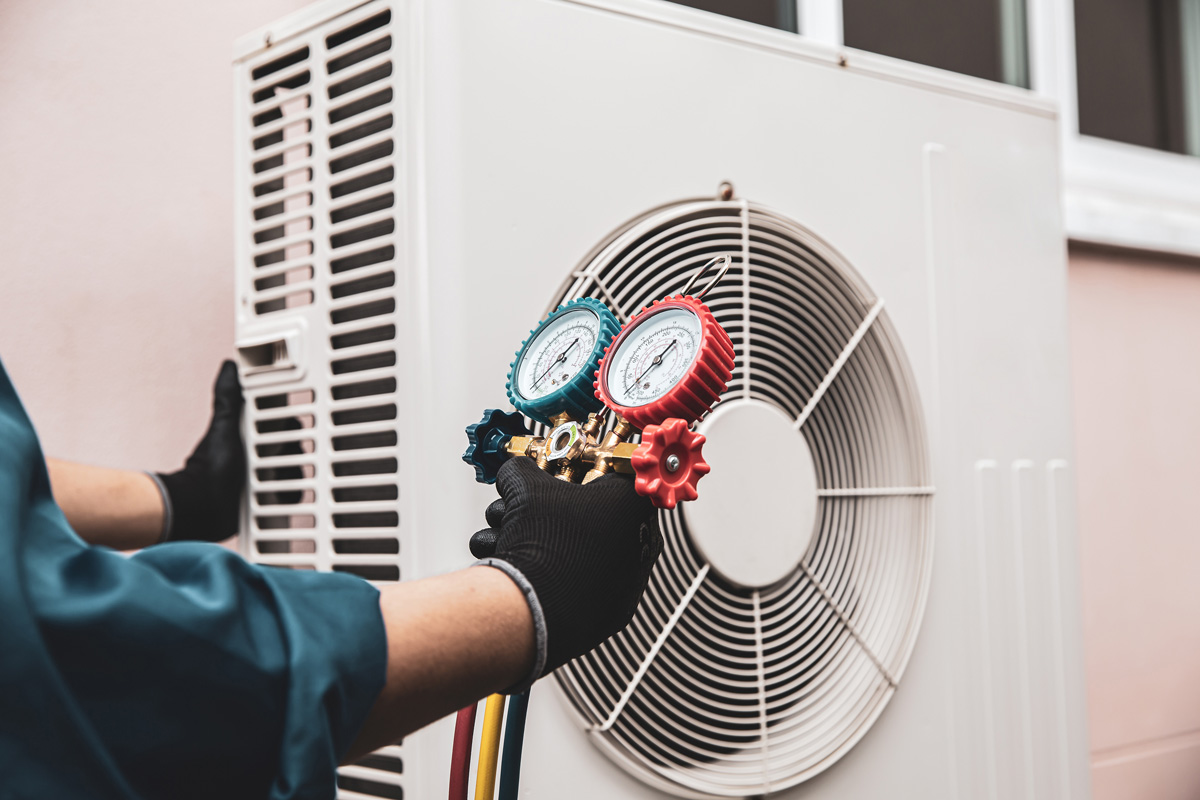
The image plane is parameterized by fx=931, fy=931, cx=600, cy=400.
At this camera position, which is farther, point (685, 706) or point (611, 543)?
point (685, 706)

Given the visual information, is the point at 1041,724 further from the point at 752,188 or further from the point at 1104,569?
the point at 1104,569

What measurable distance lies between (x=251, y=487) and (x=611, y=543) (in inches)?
21.8

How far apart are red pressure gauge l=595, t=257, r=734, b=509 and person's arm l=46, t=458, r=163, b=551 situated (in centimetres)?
58

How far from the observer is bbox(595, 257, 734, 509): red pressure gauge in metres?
0.59

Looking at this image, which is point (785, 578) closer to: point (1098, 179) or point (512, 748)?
point (512, 748)

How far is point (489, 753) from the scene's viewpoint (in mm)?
689

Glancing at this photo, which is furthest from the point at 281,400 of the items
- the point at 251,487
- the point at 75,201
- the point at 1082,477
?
the point at 1082,477

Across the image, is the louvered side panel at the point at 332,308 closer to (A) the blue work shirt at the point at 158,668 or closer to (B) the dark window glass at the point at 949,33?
(A) the blue work shirt at the point at 158,668

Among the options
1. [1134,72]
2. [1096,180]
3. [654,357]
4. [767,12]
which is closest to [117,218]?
[654,357]

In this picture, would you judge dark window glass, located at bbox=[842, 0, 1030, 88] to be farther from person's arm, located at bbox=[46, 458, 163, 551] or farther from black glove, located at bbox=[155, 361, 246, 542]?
person's arm, located at bbox=[46, 458, 163, 551]

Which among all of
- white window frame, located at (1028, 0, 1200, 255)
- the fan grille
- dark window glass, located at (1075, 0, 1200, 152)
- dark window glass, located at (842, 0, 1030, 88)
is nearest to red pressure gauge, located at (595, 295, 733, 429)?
the fan grille

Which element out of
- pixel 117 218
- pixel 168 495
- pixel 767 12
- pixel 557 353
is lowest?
pixel 168 495

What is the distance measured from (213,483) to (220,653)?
60 centimetres

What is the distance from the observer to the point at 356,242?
89 cm
